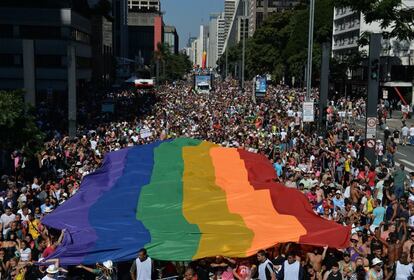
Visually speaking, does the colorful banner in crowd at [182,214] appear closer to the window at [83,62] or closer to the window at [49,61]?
the window at [49,61]

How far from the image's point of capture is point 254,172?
1719cm

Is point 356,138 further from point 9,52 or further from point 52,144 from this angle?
point 9,52

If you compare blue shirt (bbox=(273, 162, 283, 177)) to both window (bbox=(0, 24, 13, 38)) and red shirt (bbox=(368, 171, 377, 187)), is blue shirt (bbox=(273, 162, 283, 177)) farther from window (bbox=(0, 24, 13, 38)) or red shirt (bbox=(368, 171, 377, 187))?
window (bbox=(0, 24, 13, 38))

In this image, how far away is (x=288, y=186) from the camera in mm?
18406

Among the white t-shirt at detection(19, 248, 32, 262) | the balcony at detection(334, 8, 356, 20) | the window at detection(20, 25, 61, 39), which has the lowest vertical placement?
the white t-shirt at detection(19, 248, 32, 262)

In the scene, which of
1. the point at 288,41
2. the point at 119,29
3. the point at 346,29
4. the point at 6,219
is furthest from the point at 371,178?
the point at 119,29

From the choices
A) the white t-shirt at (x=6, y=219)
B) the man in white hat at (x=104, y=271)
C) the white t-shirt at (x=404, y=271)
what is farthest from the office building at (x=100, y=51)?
the white t-shirt at (x=404, y=271)

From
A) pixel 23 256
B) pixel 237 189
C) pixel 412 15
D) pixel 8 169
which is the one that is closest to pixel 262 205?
pixel 237 189

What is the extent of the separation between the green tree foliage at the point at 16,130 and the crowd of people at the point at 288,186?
807mm

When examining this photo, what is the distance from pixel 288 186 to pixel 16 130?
1024cm

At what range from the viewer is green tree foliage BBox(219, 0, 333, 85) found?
9138cm

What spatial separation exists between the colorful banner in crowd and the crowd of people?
288mm

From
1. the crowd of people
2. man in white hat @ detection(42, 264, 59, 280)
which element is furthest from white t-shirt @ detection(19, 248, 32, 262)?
man in white hat @ detection(42, 264, 59, 280)

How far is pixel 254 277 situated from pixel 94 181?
21.8ft
